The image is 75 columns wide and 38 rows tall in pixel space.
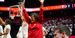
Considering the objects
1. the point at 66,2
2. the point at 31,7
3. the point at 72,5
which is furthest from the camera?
the point at 31,7

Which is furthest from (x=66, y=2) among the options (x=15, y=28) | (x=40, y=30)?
(x=40, y=30)

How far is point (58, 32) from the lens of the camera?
1902 millimetres

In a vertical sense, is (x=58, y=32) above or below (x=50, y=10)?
above

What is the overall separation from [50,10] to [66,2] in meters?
3.05

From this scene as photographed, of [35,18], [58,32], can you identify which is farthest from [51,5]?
[58,32]

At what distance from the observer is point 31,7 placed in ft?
58.3

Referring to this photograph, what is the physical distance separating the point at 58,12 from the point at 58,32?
13.2 m

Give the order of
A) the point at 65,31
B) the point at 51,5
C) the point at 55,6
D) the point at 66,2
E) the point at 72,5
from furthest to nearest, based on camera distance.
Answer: the point at 51,5 < the point at 55,6 < the point at 66,2 < the point at 72,5 < the point at 65,31

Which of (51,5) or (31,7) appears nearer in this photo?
(51,5)

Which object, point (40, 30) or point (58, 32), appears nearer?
point (58, 32)

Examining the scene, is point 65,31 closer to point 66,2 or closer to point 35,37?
point 35,37

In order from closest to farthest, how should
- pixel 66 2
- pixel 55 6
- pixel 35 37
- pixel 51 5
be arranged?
pixel 35 37
pixel 66 2
pixel 55 6
pixel 51 5

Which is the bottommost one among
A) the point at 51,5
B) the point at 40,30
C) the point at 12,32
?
the point at 12,32

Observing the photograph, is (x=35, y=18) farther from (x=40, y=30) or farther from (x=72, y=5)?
(x=72, y=5)
